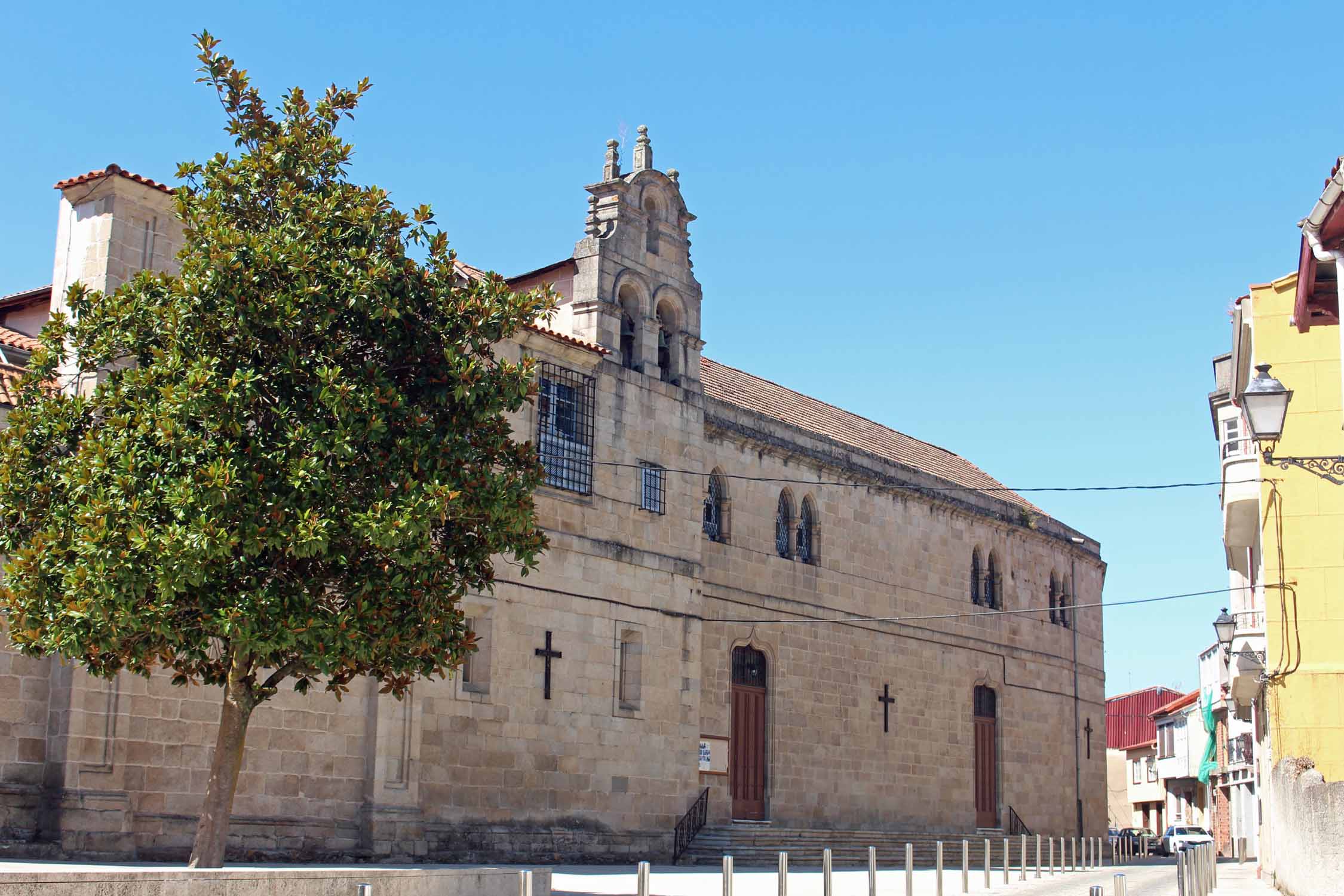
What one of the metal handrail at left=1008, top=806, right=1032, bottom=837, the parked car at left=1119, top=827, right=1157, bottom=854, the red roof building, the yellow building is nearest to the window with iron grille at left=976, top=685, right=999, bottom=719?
the metal handrail at left=1008, top=806, right=1032, bottom=837

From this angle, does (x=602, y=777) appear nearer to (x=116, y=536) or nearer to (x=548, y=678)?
(x=548, y=678)

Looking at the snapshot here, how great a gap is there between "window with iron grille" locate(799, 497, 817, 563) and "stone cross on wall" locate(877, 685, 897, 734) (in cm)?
348

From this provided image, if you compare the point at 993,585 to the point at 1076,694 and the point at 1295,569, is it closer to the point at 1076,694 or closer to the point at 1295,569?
the point at 1076,694

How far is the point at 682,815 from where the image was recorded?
1031 inches

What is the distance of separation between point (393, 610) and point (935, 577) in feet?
73.0

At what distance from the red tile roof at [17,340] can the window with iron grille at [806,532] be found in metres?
15.8

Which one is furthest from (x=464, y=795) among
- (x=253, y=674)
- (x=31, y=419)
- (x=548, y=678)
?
(x=31, y=419)

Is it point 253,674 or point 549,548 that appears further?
point 549,548

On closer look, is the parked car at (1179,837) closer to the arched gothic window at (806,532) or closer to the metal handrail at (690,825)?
the arched gothic window at (806,532)

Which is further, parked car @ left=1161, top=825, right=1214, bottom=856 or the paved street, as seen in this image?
parked car @ left=1161, top=825, right=1214, bottom=856

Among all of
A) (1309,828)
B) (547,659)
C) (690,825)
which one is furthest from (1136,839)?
(1309,828)

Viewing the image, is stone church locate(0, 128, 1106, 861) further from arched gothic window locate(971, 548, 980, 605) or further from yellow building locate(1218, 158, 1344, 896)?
yellow building locate(1218, 158, 1344, 896)

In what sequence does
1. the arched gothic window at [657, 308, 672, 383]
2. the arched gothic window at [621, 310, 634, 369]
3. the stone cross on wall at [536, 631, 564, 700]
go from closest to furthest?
the stone cross on wall at [536, 631, 564, 700] < the arched gothic window at [621, 310, 634, 369] < the arched gothic window at [657, 308, 672, 383]

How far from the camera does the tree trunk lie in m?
14.3
